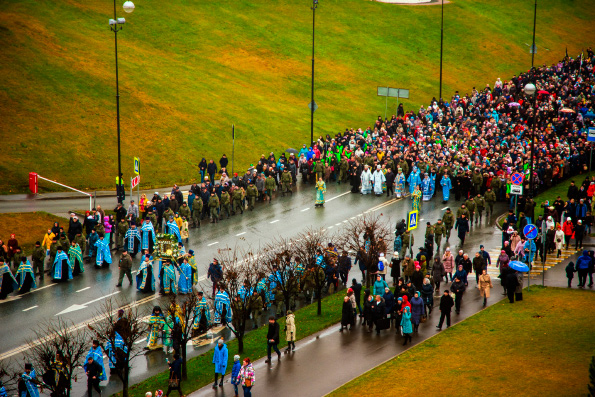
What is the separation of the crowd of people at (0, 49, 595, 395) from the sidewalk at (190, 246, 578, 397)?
47cm

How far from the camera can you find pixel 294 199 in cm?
4178

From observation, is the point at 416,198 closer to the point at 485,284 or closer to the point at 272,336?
the point at 485,284

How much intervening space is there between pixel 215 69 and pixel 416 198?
37.6m

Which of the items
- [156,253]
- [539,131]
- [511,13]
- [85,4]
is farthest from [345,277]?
[511,13]

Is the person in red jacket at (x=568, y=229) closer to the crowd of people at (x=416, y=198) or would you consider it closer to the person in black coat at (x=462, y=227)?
the crowd of people at (x=416, y=198)

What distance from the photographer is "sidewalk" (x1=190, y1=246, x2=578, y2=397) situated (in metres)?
22.2

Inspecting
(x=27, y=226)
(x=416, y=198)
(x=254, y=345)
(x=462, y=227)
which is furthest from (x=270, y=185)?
(x=254, y=345)

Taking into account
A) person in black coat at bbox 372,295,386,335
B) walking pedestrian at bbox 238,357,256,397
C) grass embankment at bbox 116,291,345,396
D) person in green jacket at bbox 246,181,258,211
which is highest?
person in green jacket at bbox 246,181,258,211

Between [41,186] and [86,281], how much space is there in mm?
16768

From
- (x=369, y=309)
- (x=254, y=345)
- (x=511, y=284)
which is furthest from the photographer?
(x=511, y=284)

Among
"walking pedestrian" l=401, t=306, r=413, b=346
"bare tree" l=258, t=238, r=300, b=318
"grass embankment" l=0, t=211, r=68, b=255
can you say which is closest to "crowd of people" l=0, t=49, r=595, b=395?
"walking pedestrian" l=401, t=306, r=413, b=346

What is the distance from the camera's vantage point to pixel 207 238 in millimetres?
35719

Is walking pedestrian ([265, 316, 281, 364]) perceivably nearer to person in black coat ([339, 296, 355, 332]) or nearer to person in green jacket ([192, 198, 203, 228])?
person in black coat ([339, 296, 355, 332])

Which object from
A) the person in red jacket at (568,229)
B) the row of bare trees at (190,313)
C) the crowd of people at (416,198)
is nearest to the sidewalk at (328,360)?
the crowd of people at (416,198)
